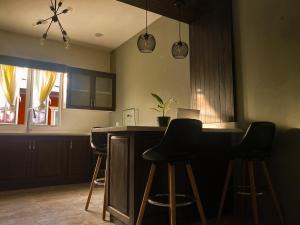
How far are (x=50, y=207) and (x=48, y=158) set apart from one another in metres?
1.39

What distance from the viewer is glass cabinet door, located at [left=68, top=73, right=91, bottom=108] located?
15.8ft

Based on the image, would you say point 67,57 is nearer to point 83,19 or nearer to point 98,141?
point 83,19

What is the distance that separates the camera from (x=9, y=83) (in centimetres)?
451

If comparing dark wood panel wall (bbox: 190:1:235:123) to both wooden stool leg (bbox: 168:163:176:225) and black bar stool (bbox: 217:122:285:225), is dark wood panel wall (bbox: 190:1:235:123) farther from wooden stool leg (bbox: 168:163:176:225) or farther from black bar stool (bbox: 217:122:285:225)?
wooden stool leg (bbox: 168:163:176:225)

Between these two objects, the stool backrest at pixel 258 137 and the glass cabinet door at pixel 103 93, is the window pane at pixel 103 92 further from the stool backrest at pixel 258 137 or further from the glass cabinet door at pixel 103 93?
the stool backrest at pixel 258 137

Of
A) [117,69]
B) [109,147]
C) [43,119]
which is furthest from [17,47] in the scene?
[109,147]

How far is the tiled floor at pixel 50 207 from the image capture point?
2.40 m

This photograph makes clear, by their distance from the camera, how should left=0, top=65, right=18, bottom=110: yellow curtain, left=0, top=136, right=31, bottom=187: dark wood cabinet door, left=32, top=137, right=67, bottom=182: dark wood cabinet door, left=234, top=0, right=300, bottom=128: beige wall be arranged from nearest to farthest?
1. left=234, top=0, right=300, bottom=128: beige wall
2. left=0, top=136, right=31, bottom=187: dark wood cabinet door
3. left=32, top=137, right=67, bottom=182: dark wood cabinet door
4. left=0, top=65, right=18, bottom=110: yellow curtain

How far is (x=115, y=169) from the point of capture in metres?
2.23

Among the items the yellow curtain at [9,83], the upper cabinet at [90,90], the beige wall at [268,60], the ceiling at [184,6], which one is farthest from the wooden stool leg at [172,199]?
the yellow curtain at [9,83]

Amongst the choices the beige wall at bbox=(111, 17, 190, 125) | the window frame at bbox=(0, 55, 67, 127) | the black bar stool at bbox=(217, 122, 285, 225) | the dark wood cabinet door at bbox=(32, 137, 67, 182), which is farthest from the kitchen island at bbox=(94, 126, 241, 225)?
the window frame at bbox=(0, 55, 67, 127)

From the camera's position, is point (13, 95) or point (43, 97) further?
point (43, 97)

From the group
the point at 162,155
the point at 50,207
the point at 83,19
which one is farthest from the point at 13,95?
the point at 162,155

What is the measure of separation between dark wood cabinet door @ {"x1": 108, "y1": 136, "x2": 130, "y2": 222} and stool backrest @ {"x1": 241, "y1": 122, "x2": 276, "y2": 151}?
105 centimetres
